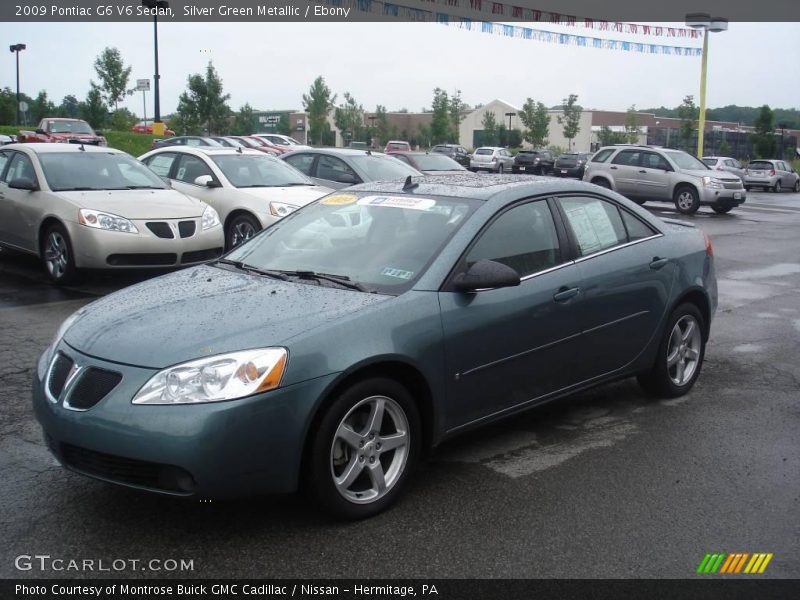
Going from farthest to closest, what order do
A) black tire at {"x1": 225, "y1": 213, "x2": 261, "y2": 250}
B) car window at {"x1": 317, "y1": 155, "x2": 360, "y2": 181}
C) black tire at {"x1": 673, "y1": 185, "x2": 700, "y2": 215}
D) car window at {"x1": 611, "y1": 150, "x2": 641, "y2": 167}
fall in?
car window at {"x1": 611, "y1": 150, "x2": 641, "y2": 167} → black tire at {"x1": 673, "y1": 185, "x2": 700, "y2": 215} → car window at {"x1": 317, "y1": 155, "x2": 360, "y2": 181} → black tire at {"x1": 225, "y1": 213, "x2": 261, "y2": 250}

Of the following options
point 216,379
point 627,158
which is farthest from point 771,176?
point 216,379

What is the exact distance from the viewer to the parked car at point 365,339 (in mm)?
3465

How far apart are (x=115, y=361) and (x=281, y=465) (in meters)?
0.84

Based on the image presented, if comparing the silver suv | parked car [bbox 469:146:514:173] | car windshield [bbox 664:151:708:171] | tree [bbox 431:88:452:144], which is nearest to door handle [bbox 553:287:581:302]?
the silver suv

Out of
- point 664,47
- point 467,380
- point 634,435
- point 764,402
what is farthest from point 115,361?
point 664,47

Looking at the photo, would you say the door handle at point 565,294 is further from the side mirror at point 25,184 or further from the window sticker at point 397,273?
the side mirror at point 25,184

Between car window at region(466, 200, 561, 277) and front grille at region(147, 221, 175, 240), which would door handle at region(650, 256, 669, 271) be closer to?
car window at region(466, 200, 561, 277)

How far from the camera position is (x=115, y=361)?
3617 mm

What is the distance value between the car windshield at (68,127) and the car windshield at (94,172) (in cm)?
2286

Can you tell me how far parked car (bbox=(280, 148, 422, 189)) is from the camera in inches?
552

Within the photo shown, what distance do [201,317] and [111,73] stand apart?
163 ft

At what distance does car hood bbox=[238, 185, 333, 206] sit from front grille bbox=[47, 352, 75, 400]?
7.79 meters
